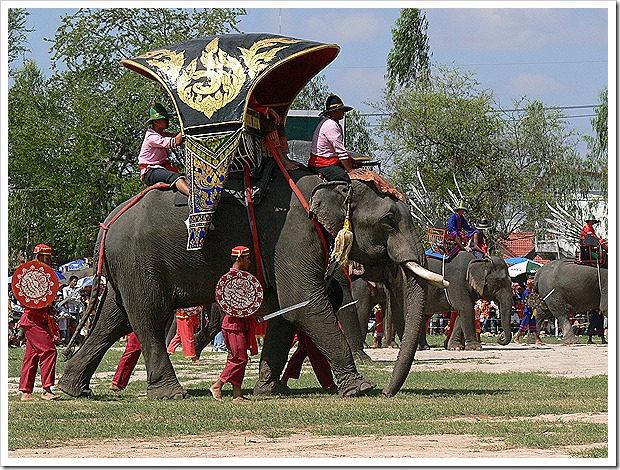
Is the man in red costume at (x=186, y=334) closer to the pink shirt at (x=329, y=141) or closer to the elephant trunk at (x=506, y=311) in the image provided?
the elephant trunk at (x=506, y=311)

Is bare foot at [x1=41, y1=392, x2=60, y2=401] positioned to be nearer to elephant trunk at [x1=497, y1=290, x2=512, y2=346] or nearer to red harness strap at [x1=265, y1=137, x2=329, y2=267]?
red harness strap at [x1=265, y1=137, x2=329, y2=267]

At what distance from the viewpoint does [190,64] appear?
13.0 meters

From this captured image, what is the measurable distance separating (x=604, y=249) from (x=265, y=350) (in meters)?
16.4

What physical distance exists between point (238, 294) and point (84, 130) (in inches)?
1221

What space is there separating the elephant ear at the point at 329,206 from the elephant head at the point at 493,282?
1316 cm

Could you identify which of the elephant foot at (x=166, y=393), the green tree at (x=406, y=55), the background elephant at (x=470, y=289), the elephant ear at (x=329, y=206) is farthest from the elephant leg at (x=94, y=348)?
the green tree at (x=406, y=55)

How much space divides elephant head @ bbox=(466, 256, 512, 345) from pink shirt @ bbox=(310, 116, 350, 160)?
12859 millimetres

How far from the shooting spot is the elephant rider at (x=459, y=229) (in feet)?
83.2

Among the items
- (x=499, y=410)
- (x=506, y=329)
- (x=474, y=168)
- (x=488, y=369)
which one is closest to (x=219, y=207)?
(x=499, y=410)

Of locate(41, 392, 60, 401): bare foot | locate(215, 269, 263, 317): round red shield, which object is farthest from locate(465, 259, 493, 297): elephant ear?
locate(41, 392, 60, 401): bare foot

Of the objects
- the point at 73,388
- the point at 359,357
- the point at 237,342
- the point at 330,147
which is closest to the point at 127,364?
the point at 73,388

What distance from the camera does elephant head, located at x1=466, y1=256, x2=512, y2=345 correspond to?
25.3 metres

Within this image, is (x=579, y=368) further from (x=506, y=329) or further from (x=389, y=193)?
(x=506, y=329)

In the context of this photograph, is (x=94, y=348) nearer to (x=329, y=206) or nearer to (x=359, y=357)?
(x=329, y=206)
